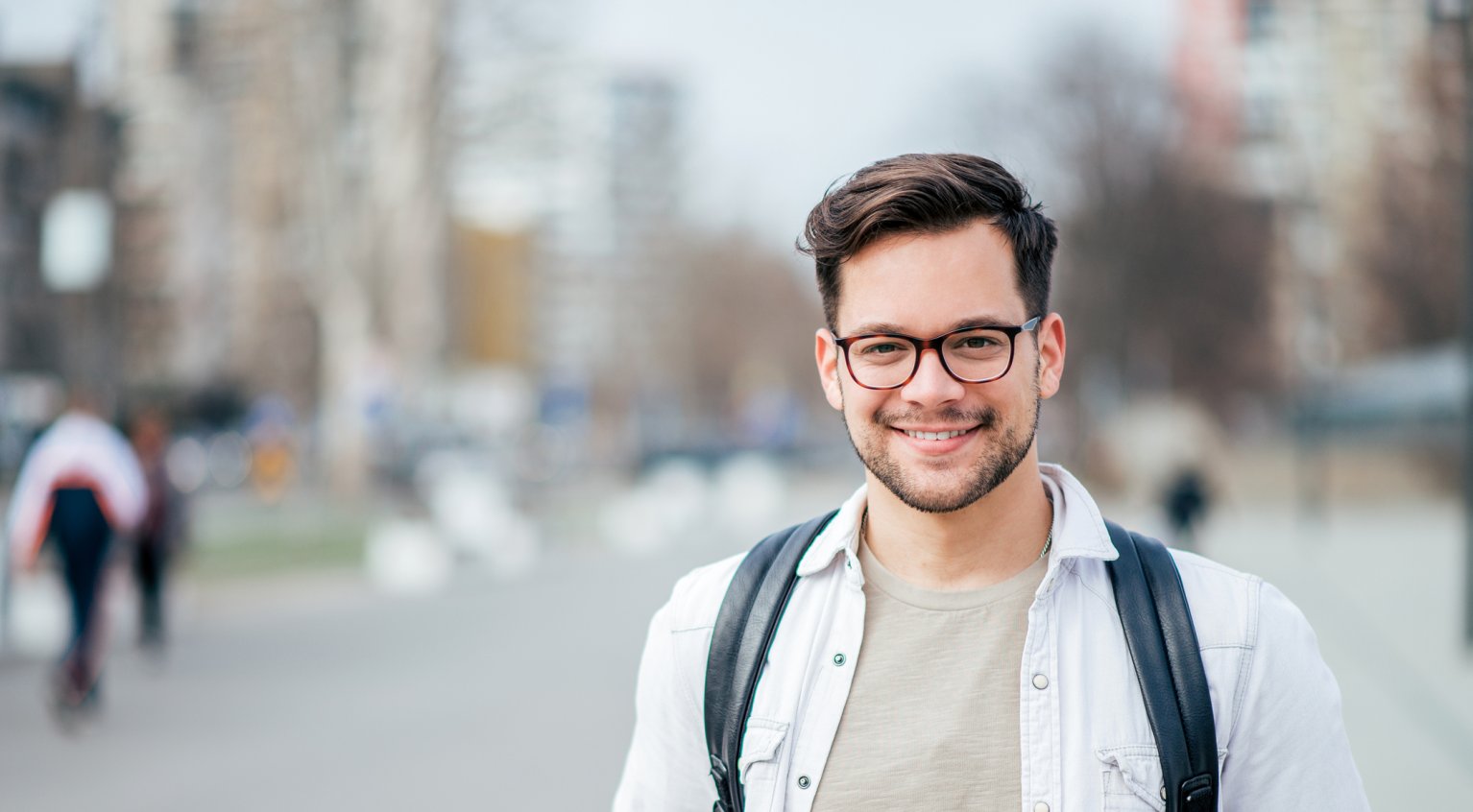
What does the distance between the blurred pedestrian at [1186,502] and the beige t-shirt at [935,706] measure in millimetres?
12704

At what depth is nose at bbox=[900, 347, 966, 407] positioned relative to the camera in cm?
221

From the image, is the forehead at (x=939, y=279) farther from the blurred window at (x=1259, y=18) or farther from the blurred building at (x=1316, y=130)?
the blurred window at (x=1259, y=18)

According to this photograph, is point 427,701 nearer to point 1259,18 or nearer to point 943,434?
point 943,434

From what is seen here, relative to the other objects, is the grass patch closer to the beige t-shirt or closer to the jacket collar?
the jacket collar

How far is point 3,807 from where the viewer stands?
7.36 m

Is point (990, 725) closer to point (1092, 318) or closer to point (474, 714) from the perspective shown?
point (474, 714)

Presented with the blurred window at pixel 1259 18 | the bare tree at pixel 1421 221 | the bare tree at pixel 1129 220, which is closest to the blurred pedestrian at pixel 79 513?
the bare tree at pixel 1421 221

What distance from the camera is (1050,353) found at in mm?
2371

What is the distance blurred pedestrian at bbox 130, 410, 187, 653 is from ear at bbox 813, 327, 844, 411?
10549 millimetres

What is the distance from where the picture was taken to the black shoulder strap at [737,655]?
2246 mm

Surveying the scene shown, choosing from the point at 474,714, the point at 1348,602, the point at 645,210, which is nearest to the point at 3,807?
the point at 474,714

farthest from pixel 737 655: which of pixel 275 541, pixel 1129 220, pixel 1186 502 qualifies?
pixel 1129 220

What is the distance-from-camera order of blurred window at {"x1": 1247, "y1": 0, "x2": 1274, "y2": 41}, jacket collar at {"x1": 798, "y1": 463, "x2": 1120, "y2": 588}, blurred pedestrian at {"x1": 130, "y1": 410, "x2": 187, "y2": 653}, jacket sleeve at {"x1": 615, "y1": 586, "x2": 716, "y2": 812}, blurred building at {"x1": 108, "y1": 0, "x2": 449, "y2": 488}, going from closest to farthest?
jacket collar at {"x1": 798, "y1": 463, "x2": 1120, "y2": 588} < jacket sleeve at {"x1": 615, "y1": 586, "x2": 716, "y2": 812} < blurred pedestrian at {"x1": 130, "y1": 410, "x2": 187, "y2": 653} < blurred building at {"x1": 108, "y1": 0, "x2": 449, "y2": 488} < blurred window at {"x1": 1247, "y1": 0, "x2": 1274, "y2": 41}

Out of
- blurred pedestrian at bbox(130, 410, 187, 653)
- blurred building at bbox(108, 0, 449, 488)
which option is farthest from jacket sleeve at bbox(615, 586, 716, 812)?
blurred building at bbox(108, 0, 449, 488)
